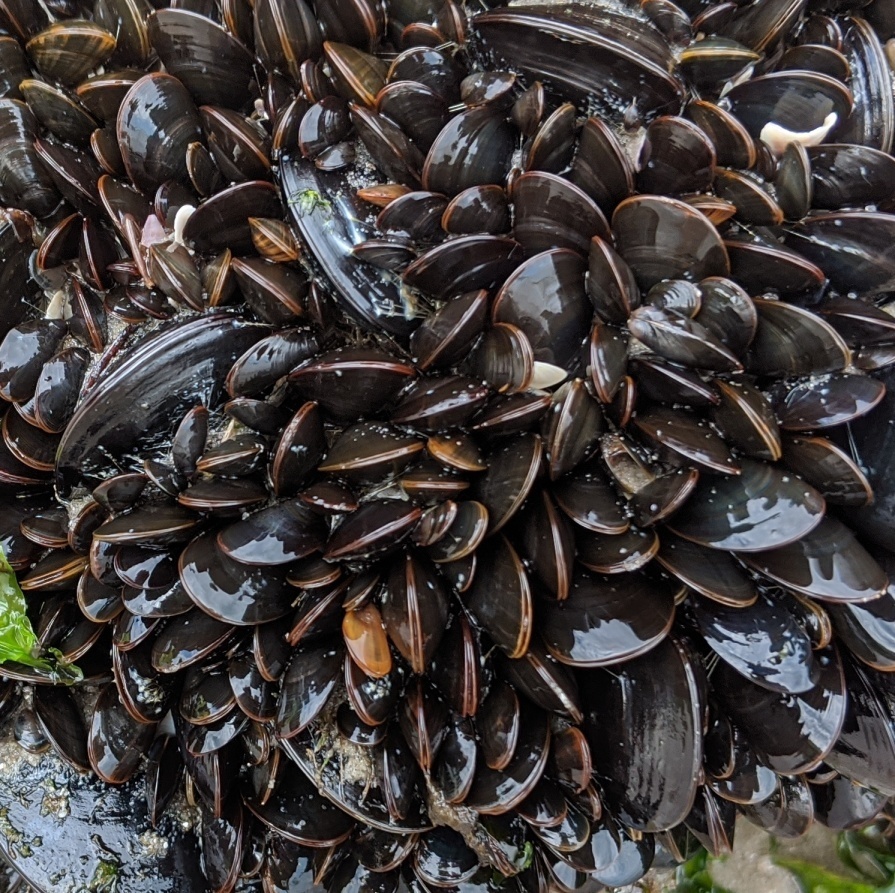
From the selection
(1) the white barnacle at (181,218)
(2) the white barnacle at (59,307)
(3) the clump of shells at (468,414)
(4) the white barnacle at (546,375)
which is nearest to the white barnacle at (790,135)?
(3) the clump of shells at (468,414)

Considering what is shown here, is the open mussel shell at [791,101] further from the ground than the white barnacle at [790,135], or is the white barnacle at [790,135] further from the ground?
the open mussel shell at [791,101]

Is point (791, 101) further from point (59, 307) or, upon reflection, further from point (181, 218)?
point (59, 307)

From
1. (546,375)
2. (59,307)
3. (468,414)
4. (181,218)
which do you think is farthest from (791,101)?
(59,307)

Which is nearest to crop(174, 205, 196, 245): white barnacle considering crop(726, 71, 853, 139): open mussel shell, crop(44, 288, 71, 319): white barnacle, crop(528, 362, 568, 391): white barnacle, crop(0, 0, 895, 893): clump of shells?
crop(0, 0, 895, 893): clump of shells

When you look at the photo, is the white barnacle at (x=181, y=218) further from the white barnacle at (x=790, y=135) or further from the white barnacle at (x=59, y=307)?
the white barnacle at (x=790, y=135)

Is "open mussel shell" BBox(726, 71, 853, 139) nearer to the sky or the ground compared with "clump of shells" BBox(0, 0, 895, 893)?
nearer to the sky

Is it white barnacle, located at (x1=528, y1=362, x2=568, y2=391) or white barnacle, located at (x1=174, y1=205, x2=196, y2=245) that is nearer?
white barnacle, located at (x1=528, y1=362, x2=568, y2=391)

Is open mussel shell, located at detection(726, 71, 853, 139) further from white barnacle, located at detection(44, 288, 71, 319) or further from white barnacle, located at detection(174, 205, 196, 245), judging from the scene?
white barnacle, located at detection(44, 288, 71, 319)

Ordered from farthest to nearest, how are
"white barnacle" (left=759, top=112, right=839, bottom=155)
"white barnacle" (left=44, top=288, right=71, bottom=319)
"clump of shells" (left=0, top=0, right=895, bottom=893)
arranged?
"white barnacle" (left=44, top=288, right=71, bottom=319) → "white barnacle" (left=759, top=112, right=839, bottom=155) → "clump of shells" (left=0, top=0, right=895, bottom=893)

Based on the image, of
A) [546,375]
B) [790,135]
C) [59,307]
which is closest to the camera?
[546,375]
